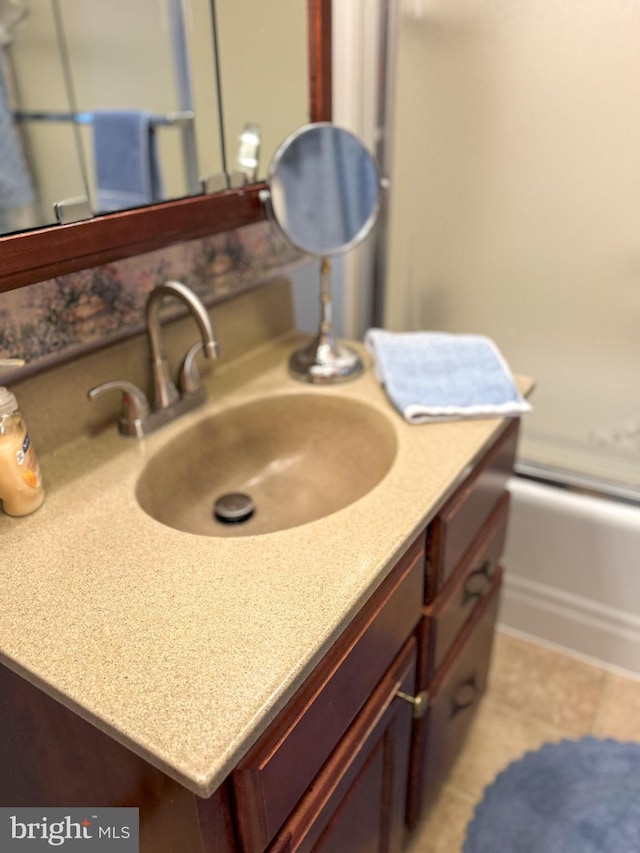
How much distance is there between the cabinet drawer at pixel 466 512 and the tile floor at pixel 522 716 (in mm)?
640

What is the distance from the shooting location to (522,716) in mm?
1506

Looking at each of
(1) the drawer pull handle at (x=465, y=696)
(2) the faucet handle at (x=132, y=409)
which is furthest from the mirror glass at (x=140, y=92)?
(1) the drawer pull handle at (x=465, y=696)

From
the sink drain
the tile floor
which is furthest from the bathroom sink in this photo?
the tile floor

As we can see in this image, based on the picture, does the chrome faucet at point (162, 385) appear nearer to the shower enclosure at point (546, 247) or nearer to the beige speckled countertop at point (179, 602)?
the beige speckled countertop at point (179, 602)

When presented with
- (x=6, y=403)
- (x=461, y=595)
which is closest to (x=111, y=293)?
(x=6, y=403)

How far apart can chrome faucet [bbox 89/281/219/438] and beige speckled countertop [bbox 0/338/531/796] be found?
71 mm

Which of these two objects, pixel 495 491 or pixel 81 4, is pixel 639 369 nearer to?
pixel 495 491

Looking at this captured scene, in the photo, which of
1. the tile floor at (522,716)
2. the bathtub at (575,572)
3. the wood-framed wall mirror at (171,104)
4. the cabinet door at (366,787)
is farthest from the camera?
the bathtub at (575,572)

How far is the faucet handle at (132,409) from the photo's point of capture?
37.1 inches

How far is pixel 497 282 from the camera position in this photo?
147 centimetres

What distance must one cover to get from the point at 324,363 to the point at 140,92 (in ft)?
2.49

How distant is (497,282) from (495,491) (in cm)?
58

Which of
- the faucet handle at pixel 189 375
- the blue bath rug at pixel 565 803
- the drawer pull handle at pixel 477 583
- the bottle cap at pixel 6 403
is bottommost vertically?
the blue bath rug at pixel 565 803

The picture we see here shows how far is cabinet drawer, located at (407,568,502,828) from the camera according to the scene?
1065mm
